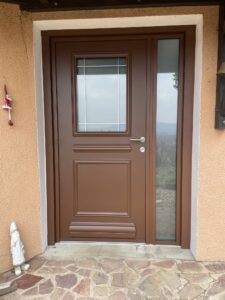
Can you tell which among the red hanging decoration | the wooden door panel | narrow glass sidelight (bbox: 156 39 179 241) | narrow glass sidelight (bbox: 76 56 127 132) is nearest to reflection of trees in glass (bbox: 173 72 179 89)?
narrow glass sidelight (bbox: 156 39 179 241)

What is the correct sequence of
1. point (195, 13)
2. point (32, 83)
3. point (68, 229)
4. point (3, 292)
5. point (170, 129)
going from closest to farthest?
1. point (3, 292)
2. point (195, 13)
3. point (32, 83)
4. point (170, 129)
5. point (68, 229)

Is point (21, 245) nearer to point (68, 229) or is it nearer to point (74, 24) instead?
point (68, 229)

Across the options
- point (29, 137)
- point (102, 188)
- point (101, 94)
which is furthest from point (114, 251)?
point (101, 94)

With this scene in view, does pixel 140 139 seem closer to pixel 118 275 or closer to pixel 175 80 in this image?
pixel 175 80

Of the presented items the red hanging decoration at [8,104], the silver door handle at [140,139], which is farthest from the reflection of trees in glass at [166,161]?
the red hanging decoration at [8,104]

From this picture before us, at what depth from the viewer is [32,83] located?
7.58 ft

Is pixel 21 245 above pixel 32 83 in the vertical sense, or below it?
below

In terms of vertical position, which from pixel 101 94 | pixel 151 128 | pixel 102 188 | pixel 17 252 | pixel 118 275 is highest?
pixel 101 94

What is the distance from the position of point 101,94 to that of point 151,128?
60 centimetres

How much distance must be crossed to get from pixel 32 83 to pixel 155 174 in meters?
1.46

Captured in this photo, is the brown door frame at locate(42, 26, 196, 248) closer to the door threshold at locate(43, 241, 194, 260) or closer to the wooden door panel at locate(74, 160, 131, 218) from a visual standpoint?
the door threshold at locate(43, 241, 194, 260)

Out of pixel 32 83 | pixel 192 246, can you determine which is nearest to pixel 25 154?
pixel 32 83

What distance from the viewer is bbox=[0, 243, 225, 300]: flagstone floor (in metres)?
1.92

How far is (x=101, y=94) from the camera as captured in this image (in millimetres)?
2543
